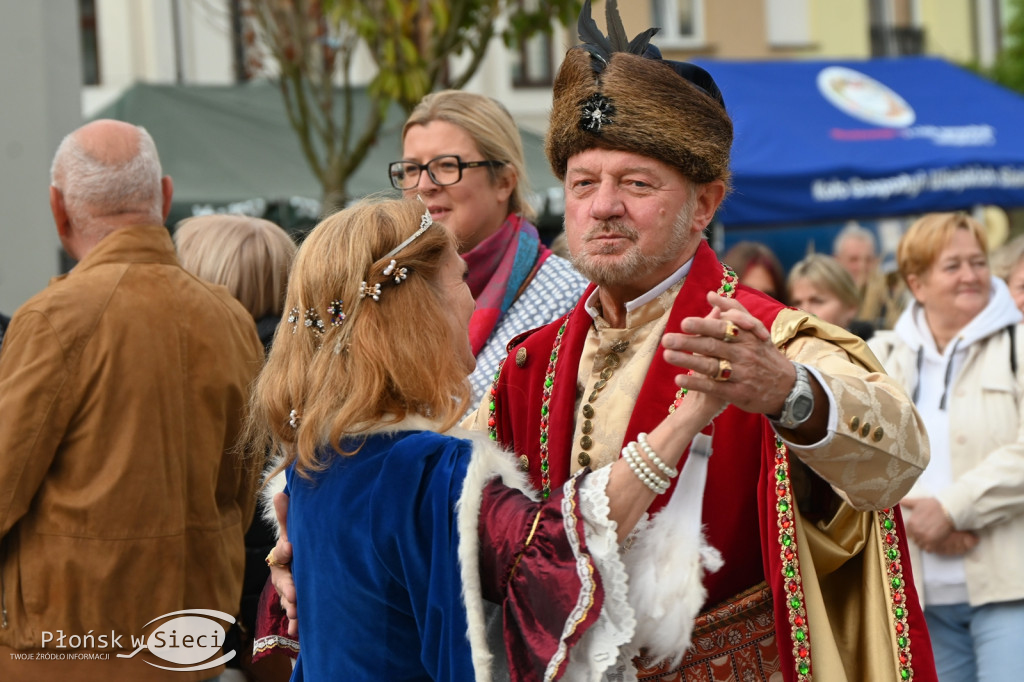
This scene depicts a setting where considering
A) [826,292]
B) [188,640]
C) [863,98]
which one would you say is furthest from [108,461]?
[863,98]

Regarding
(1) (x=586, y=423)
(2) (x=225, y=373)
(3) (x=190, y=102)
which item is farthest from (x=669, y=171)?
(3) (x=190, y=102)

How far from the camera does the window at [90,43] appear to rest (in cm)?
1445

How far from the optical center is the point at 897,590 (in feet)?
7.24

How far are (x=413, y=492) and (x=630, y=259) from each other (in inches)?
26.9

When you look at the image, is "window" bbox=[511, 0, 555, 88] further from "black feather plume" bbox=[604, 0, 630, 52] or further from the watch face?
the watch face

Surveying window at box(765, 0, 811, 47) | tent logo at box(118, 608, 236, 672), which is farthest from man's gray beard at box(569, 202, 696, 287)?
window at box(765, 0, 811, 47)

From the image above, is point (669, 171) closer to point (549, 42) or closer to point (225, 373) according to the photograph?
point (225, 373)

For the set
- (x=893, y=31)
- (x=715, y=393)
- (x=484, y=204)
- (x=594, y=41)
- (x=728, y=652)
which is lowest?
(x=728, y=652)

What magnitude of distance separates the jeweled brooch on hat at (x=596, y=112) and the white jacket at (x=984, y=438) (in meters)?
2.16

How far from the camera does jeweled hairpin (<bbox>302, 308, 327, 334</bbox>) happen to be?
7.59ft

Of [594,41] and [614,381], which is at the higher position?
[594,41]

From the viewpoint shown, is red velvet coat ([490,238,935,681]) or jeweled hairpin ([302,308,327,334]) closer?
red velvet coat ([490,238,935,681])

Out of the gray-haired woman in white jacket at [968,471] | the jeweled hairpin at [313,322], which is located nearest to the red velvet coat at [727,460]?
the jeweled hairpin at [313,322]

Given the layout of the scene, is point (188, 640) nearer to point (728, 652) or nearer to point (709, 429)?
point (728, 652)
